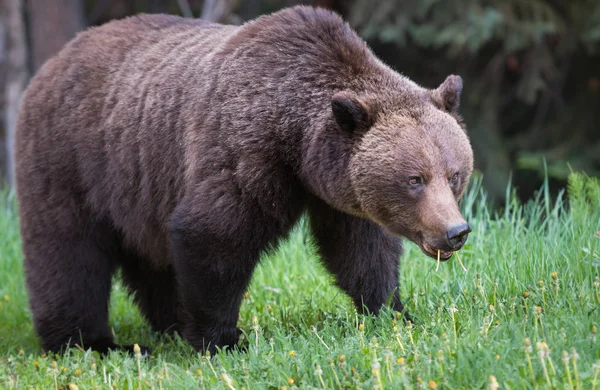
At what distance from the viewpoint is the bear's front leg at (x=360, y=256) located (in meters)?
5.41

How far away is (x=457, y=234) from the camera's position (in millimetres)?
4340

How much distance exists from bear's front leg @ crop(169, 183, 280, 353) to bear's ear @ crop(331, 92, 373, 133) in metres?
0.70

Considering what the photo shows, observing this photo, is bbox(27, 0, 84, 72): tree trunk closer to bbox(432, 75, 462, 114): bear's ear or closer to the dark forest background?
the dark forest background

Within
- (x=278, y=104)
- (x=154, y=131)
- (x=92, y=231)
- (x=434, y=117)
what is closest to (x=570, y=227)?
(x=434, y=117)

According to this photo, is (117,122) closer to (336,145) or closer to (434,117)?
(336,145)

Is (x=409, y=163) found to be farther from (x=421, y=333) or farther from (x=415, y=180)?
(x=421, y=333)

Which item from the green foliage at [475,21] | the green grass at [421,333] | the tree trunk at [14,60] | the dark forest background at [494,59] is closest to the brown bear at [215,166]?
the green grass at [421,333]

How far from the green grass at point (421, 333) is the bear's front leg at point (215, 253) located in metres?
0.21

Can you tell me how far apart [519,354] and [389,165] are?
1316 mm

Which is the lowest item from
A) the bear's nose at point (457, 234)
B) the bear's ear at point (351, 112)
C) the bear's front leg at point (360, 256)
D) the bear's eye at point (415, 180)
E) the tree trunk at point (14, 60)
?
the tree trunk at point (14, 60)

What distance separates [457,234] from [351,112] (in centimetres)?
92

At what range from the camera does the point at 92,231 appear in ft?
20.3

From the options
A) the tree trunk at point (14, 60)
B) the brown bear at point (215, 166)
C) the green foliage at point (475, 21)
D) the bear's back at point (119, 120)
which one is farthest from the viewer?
the tree trunk at point (14, 60)

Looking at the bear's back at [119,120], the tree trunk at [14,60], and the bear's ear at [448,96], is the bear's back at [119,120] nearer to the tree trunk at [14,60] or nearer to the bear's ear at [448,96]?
the bear's ear at [448,96]
